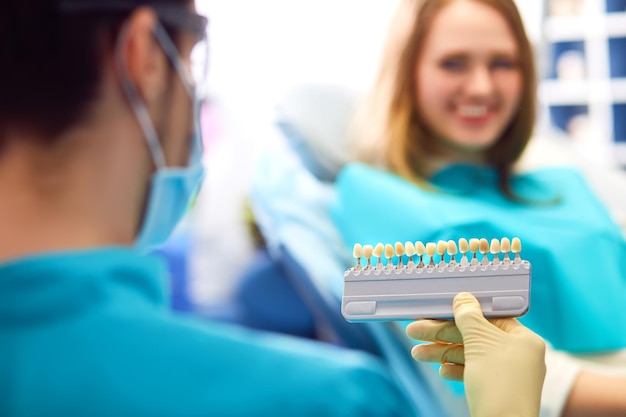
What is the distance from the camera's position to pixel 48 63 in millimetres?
411

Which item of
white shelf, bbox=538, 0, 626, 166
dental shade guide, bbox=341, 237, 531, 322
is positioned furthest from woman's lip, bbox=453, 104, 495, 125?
white shelf, bbox=538, 0, 626, 166

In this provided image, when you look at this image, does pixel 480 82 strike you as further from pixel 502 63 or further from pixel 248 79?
pixel 248 79

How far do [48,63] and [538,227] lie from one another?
654mm

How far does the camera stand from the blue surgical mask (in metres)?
0.46

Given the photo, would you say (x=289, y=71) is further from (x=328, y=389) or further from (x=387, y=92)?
(x=328, y=389)

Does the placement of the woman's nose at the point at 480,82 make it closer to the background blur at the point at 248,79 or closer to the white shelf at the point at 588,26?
the background blur at the point at 248,79

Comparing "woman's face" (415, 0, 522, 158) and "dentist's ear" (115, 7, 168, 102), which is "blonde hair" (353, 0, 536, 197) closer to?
"woman's face" (415, 0, 522, 158)

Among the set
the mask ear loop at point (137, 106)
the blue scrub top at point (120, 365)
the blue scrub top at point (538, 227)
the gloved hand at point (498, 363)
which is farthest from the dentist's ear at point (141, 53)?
the blue scrub top at point (538, 227)

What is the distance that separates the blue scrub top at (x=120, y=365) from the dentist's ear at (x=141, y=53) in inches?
4.5

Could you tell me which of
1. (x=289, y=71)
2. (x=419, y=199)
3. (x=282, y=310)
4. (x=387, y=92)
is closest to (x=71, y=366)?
(x=419, y=199)

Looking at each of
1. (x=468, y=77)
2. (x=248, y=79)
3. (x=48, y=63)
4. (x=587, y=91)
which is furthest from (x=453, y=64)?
(x=587, y=91)

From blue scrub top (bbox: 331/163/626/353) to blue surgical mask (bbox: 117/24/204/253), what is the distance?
1.08ft

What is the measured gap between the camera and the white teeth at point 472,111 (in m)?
0.86

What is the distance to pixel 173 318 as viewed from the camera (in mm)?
424
